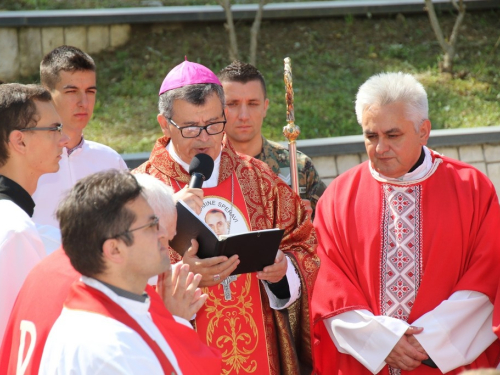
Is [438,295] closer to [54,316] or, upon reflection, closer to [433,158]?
[433,158]

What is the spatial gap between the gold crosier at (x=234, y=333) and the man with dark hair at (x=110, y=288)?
1319mm

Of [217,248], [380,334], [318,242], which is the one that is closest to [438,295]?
[380,334]

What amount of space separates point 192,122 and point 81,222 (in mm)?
1533

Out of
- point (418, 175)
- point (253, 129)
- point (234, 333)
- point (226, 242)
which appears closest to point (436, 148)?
point (253, 129)

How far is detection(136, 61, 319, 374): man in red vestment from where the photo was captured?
14.1 feet

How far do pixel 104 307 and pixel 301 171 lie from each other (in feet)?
9.82

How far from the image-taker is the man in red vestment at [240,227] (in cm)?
430

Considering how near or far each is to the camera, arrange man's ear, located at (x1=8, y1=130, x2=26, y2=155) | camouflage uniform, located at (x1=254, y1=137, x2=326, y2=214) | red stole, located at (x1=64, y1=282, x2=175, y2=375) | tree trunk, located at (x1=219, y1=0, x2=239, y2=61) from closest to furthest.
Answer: red stole, located at (x1=64, y1=282, x2=175, y2=375), man's ear, located at (x1=8, y1=130, x2=26, y2=155), camouflage uniform, located at (x1=254, y1=137, x2=326, y2=214), tree trunk, located at (x1=219, y1=0, x2=239, y2=61)

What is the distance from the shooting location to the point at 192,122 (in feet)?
14.0

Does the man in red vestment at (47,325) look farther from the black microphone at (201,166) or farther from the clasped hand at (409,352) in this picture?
the clasped hand at (409,352)

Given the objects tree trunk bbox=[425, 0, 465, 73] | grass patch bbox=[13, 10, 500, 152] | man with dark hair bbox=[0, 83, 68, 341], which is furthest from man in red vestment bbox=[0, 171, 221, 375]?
tree trunk bbox=[425, 0, 465, 73]

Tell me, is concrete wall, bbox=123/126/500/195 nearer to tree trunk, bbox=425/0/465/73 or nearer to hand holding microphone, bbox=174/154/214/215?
tree trunk, bbox=425/0/465/73

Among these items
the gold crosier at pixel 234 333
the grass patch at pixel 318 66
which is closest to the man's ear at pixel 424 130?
the gold crosier at pixel 234 333

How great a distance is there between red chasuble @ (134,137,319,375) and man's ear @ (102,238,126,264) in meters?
1.40
